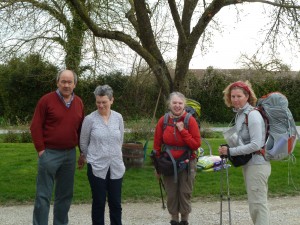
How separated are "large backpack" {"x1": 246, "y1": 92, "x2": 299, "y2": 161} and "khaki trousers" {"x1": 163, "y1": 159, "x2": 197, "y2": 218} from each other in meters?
0.99

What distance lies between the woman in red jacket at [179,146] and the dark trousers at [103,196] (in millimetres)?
625

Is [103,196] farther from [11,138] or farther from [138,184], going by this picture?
[11,138]

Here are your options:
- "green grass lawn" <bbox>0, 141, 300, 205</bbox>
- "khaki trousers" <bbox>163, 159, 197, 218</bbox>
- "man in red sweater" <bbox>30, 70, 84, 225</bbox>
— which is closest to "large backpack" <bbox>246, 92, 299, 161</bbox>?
"khaki trousers" <bbox>163, 159, 197, 218</bbox>

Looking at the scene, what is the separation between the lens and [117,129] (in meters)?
4.89

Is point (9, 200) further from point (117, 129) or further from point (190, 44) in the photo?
point (190, 44)

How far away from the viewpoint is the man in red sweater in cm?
468

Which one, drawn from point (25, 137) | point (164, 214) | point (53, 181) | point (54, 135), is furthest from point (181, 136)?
point (25, 137)

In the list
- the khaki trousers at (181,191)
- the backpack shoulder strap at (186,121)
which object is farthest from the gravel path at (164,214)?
the backpack shoulder strap at (186,121)

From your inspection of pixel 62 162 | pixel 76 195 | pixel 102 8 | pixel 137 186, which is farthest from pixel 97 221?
pixel 102 8

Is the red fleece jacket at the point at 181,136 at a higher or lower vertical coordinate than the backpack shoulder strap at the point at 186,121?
lower

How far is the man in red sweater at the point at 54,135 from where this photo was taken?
4684mm

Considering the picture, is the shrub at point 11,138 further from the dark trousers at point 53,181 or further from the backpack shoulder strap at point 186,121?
the backpack shoulder strap at point 186,121

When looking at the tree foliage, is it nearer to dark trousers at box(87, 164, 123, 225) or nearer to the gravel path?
the gravel path

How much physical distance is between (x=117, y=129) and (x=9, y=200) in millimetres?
2989
